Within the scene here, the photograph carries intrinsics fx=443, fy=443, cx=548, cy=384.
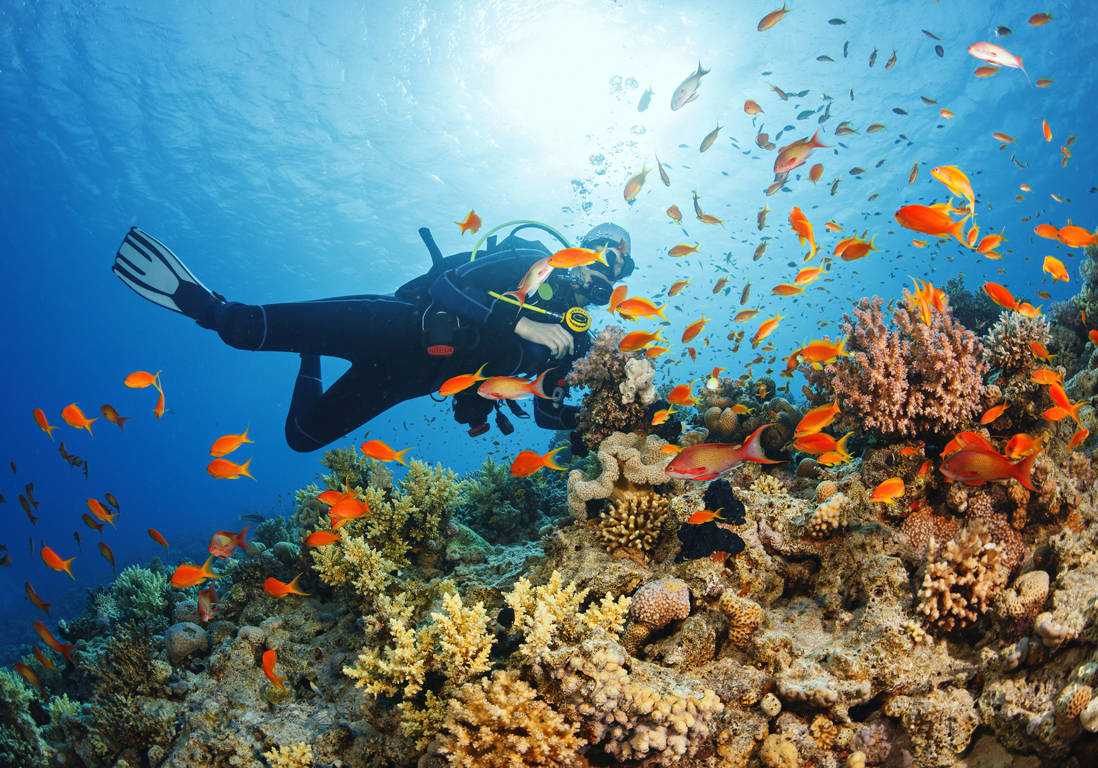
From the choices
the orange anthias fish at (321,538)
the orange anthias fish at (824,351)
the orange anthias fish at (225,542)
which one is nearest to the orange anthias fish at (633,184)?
the orange anthias fish at (824,351)

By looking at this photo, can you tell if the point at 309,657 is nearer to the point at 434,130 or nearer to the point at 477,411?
the point at 477,411

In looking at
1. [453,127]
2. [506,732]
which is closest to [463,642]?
[506,732]

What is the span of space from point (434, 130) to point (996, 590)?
89.8ft

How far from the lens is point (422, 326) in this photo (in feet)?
19.3

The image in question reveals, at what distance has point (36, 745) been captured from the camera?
4.21 meters

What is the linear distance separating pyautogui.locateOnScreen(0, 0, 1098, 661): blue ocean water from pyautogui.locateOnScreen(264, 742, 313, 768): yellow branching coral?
32.8 feet

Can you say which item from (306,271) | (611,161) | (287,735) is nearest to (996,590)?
(287,735)

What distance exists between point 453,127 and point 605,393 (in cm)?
2402

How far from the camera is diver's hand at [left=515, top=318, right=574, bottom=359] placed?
217 inches

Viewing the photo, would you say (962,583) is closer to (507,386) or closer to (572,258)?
(507,386)

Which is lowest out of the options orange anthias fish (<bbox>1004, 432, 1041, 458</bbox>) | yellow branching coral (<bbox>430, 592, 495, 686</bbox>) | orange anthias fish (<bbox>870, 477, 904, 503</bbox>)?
yellow branching coral (<bbox>430, 592, 495, 686</bbox>)

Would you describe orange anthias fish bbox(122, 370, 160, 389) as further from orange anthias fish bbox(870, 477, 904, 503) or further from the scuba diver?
orange anthias fish bbox(870, 477, 904, 503)

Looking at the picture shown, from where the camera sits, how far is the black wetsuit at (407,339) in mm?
5672

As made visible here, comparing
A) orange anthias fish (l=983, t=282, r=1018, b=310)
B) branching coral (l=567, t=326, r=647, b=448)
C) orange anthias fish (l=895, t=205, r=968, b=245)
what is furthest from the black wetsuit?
orange anthias fish (l=983, t=282, r=1018, b=310)
